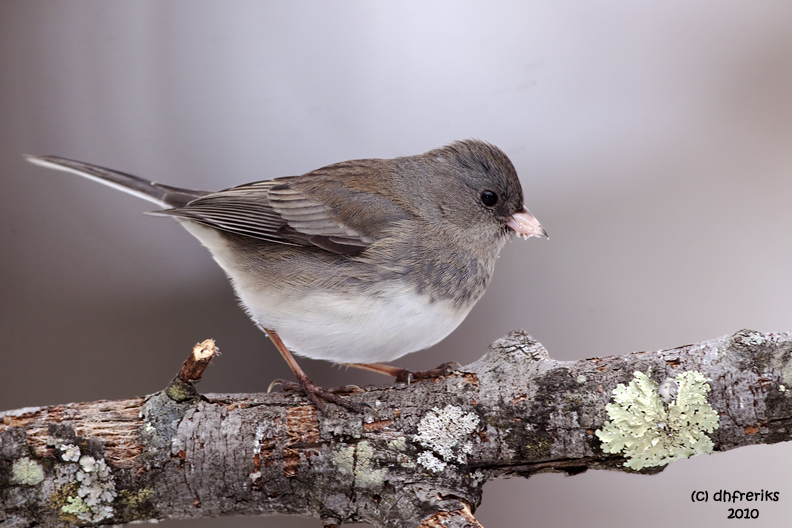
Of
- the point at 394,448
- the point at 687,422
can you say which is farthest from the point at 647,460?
the point at 394,448

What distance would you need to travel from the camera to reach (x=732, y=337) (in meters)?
1.31

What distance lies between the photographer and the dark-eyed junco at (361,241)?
154cm

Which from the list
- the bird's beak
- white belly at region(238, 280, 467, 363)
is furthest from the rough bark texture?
the bird's beak

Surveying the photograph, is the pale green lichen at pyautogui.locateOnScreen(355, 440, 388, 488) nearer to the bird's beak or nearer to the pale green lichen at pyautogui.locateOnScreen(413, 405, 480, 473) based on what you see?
the pale green lichen at pyautogui.locateOnScreen(413, 405, 480, 473)

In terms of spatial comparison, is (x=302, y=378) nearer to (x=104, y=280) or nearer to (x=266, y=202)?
(x=266, y=202)

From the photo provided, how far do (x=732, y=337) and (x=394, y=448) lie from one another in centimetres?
77

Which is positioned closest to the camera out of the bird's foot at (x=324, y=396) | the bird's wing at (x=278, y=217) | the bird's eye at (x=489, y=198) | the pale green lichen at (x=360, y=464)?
the pale green lichen at (x=360, y=464)

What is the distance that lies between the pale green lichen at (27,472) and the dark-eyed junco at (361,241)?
2.01 ft

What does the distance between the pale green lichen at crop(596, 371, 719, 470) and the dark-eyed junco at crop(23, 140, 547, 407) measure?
1.58 feet

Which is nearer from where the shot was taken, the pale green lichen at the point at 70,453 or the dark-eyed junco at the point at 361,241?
the pale green lichen at the point at 70,453

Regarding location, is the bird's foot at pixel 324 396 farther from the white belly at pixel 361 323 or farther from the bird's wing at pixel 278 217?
the bird's wing at pixel 278 217

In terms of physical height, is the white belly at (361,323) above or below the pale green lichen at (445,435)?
above

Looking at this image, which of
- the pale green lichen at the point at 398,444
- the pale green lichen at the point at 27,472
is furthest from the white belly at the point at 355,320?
the pale green lichen at the point at 27,472

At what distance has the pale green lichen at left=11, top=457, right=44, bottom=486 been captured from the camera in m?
1.39
